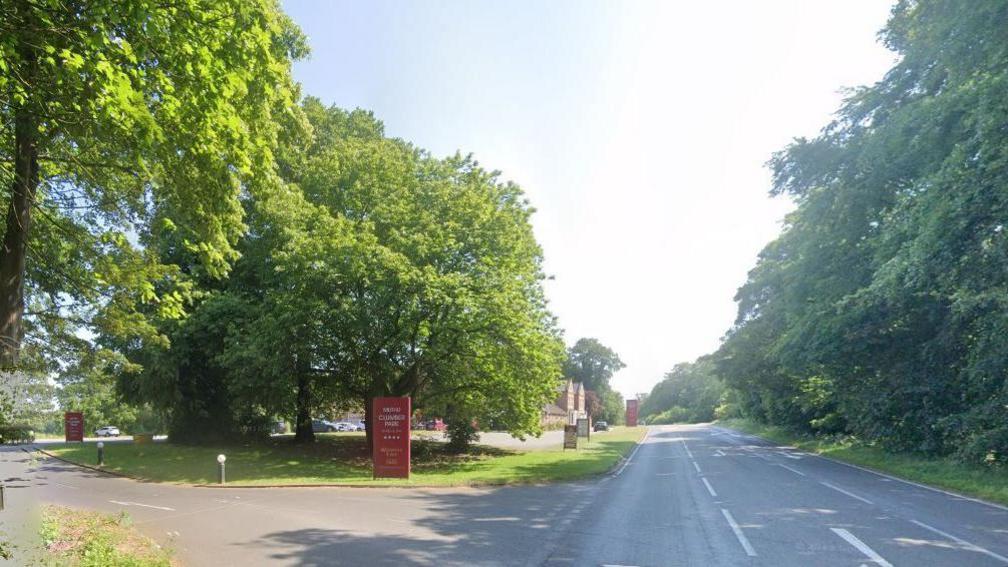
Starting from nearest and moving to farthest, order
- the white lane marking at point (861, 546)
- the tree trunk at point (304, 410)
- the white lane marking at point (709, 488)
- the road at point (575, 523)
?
the white lane marking at point (861, 546), the road at point (575, 523), the white lane marking at point (709, 488), the tree trunk at point (304, 410)

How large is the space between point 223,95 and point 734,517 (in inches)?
455

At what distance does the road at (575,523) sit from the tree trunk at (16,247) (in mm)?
1808

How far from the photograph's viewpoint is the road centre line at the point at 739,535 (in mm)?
9297

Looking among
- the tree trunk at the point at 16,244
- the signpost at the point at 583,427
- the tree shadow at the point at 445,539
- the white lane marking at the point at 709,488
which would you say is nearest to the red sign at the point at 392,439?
the tree shadow at the point at 445,539

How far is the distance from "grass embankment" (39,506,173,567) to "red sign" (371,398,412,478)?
976cm

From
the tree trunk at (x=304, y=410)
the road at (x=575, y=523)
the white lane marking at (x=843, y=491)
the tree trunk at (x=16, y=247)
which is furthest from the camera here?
the tree trunk at (x=304, y=410)

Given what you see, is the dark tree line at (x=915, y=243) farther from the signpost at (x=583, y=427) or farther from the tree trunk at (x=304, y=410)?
the tree trunk at (x=304, y=410)

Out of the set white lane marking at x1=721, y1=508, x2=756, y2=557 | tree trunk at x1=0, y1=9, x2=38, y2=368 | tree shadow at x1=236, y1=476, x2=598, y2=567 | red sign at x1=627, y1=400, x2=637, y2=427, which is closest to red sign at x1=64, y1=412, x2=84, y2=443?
tree shadow at x1=236, y1=476, x2=598, y2=567

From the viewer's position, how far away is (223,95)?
6.80 meters

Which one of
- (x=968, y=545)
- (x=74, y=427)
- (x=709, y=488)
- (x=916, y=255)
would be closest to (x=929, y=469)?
(x=916, y=255)

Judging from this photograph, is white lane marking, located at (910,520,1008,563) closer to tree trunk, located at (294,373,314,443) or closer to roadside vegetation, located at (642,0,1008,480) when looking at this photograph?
roadside vegetation, located at (642,0,1008,480)

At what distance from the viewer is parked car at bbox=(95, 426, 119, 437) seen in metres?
61.6

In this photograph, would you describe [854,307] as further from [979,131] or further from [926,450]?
[979,131]

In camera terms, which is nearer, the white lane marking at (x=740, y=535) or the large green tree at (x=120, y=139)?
the large green tree at (x=120, y=139)
